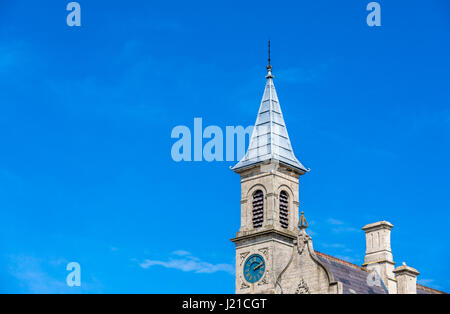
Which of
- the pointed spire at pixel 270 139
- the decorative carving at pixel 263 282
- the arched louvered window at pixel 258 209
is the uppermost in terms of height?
the pointed spire at pixel 270 139

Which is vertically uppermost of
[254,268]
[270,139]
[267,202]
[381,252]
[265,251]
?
[270,139]

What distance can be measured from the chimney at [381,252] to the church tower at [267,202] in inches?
266

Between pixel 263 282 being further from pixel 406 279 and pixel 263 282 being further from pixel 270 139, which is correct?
pixel 406 279

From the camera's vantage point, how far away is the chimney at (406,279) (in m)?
71.5

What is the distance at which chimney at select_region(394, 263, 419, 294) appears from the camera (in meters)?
71.5

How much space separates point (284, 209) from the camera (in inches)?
3344

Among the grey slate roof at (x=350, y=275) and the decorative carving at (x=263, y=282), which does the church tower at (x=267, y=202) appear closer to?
the decorative carving at (x=263, y=282)

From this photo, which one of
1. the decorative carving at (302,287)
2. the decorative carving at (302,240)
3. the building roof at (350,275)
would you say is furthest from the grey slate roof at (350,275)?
the decorative carving at (302,287)

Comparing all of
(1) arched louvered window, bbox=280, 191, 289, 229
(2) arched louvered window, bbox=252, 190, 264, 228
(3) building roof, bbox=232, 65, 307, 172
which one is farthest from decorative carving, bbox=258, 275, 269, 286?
(3) building roof, bbox=232, 65, 307, 172

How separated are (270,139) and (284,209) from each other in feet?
19.5

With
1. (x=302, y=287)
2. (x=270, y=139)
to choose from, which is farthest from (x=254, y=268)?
(x=270, y=139)

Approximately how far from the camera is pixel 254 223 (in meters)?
84.3
